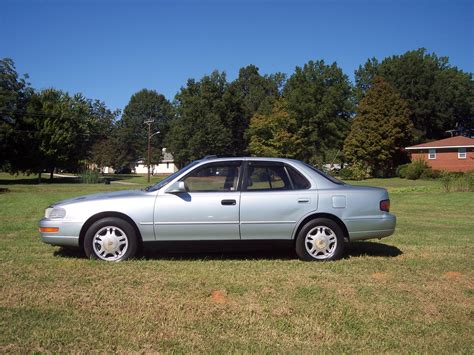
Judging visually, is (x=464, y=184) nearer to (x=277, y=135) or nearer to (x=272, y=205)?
(x=272, y=205)

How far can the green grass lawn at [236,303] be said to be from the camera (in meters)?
3.79

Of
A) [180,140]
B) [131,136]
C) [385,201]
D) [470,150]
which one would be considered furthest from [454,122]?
[385,201]

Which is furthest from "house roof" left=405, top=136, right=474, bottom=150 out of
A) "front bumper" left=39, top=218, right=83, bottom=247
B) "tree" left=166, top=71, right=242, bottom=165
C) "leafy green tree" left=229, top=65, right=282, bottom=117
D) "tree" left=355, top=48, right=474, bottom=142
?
"front bumper" left=39, top=218, right=83, bottom=247

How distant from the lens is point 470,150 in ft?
151

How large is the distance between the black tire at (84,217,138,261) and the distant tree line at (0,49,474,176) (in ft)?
142

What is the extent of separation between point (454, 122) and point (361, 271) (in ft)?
243

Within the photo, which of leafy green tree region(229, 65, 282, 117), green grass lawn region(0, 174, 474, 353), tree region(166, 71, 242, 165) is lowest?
green grass lawn region(0, 174, 474, 353)

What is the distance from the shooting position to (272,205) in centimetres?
639

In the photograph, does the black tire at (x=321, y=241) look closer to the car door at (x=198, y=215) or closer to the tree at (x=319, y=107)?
the car door at (x=198, y=215)

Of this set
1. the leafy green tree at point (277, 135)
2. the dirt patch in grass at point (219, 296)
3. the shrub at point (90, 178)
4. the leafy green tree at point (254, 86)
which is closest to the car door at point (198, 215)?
the dirt patch in grass at point (219, 296)

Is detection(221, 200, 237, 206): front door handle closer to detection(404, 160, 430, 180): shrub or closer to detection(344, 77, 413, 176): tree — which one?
detection(404, 160, 430, 180): shrub

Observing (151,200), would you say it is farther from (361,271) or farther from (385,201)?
(385,201)

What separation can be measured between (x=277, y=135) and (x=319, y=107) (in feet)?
27.9

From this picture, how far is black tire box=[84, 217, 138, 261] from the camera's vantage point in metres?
6.29
